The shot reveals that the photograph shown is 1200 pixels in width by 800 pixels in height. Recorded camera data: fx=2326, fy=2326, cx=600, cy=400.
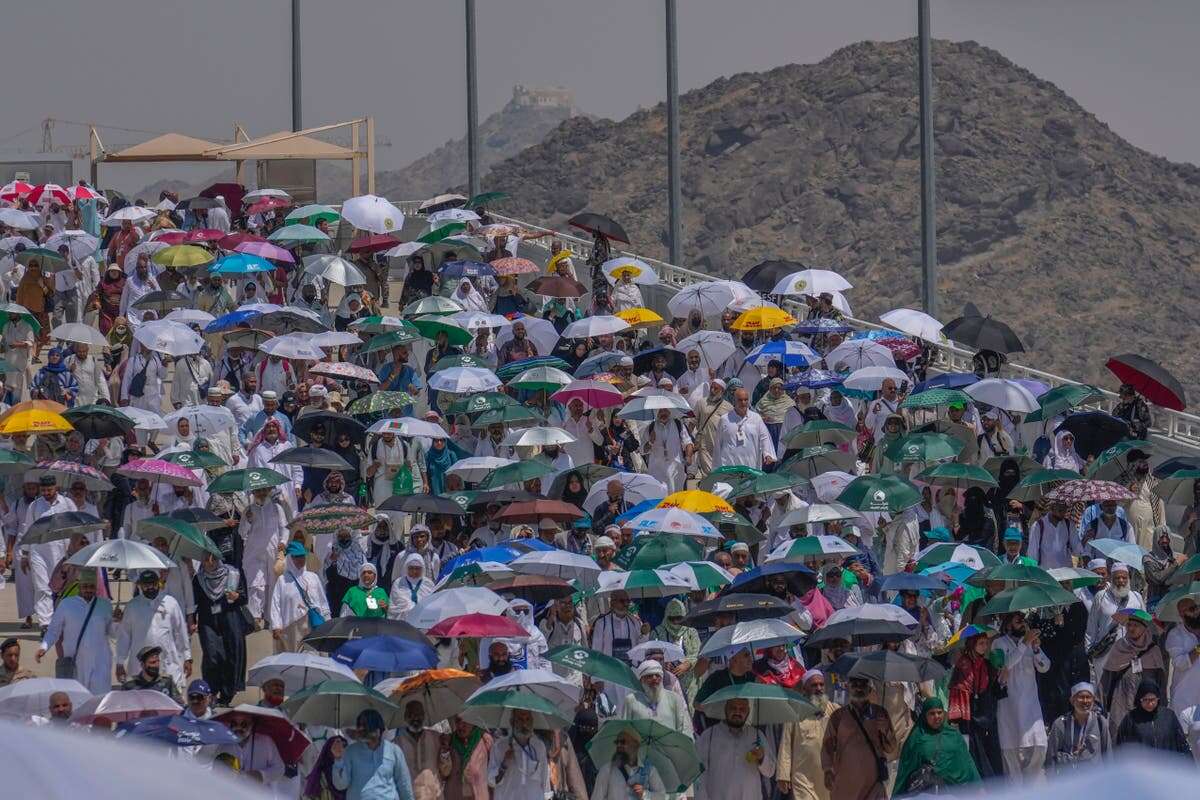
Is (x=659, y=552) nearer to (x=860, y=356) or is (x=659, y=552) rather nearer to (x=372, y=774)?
(x=372, y=774)

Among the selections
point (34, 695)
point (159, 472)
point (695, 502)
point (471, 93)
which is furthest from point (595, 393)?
point (471, 93)

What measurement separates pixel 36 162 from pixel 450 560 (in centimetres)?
3021

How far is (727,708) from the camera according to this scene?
1283cm

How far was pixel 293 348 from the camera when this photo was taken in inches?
834

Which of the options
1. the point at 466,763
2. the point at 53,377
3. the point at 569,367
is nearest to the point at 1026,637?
the point at 466,763

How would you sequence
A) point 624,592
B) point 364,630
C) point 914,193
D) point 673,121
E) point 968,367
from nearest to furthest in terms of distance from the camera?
point 364,630 → point 624,592 → point 968,367 → point 673,121 → point 914,193

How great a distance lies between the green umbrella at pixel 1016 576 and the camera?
45.4 feet

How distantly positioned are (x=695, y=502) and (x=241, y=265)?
9.94 metres

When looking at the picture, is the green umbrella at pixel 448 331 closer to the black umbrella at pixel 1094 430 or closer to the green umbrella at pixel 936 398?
the green umbrella at pixel 936 398

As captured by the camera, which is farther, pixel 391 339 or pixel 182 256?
pixel 182 256

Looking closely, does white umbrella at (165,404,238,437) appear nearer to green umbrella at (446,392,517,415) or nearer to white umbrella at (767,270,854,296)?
green umbrella at (446,392,517,415)

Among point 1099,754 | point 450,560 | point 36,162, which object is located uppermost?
point 36,162

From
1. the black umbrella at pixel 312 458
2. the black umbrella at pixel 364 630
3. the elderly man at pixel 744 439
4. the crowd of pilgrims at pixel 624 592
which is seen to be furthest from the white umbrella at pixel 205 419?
the black umbrella at pixel 364 630

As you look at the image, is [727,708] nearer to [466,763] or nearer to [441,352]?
[466,763]
